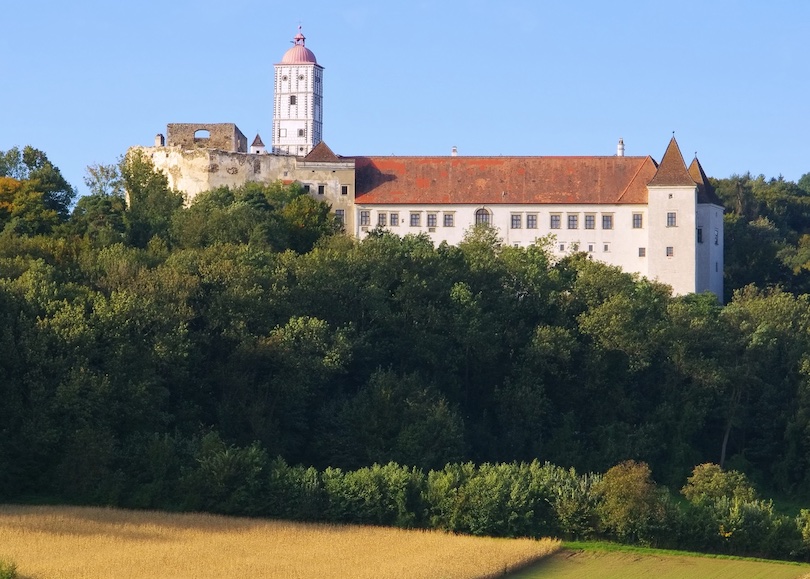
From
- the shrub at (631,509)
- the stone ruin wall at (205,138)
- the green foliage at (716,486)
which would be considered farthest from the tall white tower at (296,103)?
the shrub at (631,509)

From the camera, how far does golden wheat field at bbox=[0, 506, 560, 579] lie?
44906 millimetres

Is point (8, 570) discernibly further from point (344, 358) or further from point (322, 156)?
point (322, 156)

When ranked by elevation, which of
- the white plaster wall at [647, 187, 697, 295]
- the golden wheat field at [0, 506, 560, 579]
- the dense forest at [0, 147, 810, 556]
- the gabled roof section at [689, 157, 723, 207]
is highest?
the gabled roof section at [689, 157, 723, 207]

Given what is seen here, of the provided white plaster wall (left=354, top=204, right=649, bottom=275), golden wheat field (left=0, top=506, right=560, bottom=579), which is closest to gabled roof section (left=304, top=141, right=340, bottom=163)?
white plaster wall (left=354, top=204, right=649, bottom=275)

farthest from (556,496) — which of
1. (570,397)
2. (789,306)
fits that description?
(789,306)

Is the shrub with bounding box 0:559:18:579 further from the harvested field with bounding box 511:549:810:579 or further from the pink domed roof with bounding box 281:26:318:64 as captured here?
the pink domed roof with bounding box 281:26:318:64

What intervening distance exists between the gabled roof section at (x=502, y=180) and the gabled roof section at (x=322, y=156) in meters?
1.48

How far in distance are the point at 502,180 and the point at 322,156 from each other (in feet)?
30.1

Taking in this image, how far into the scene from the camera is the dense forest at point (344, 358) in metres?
57.2

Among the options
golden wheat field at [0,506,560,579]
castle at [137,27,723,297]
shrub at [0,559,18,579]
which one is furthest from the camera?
castle at [137,27,723,297]

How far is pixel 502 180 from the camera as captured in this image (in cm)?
8838

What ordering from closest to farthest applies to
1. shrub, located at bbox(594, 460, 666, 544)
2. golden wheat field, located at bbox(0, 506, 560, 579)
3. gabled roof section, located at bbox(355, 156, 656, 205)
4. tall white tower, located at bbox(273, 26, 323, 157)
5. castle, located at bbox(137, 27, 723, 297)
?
golden wheat field, located at bbox(0, 506, 560, 579)
shrub, located at bbox(594, 460, 666, 544)
castle, located at bbox(137, 27, 723, 297)
gabled roof section, located at bbox(355, 156, 656, 205)
tall white tower, located at bbox(273, 26, 323, 157)

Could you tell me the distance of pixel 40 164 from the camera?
92812 mm

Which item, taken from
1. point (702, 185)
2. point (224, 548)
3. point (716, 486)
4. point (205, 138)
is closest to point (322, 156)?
point (205, 138)
